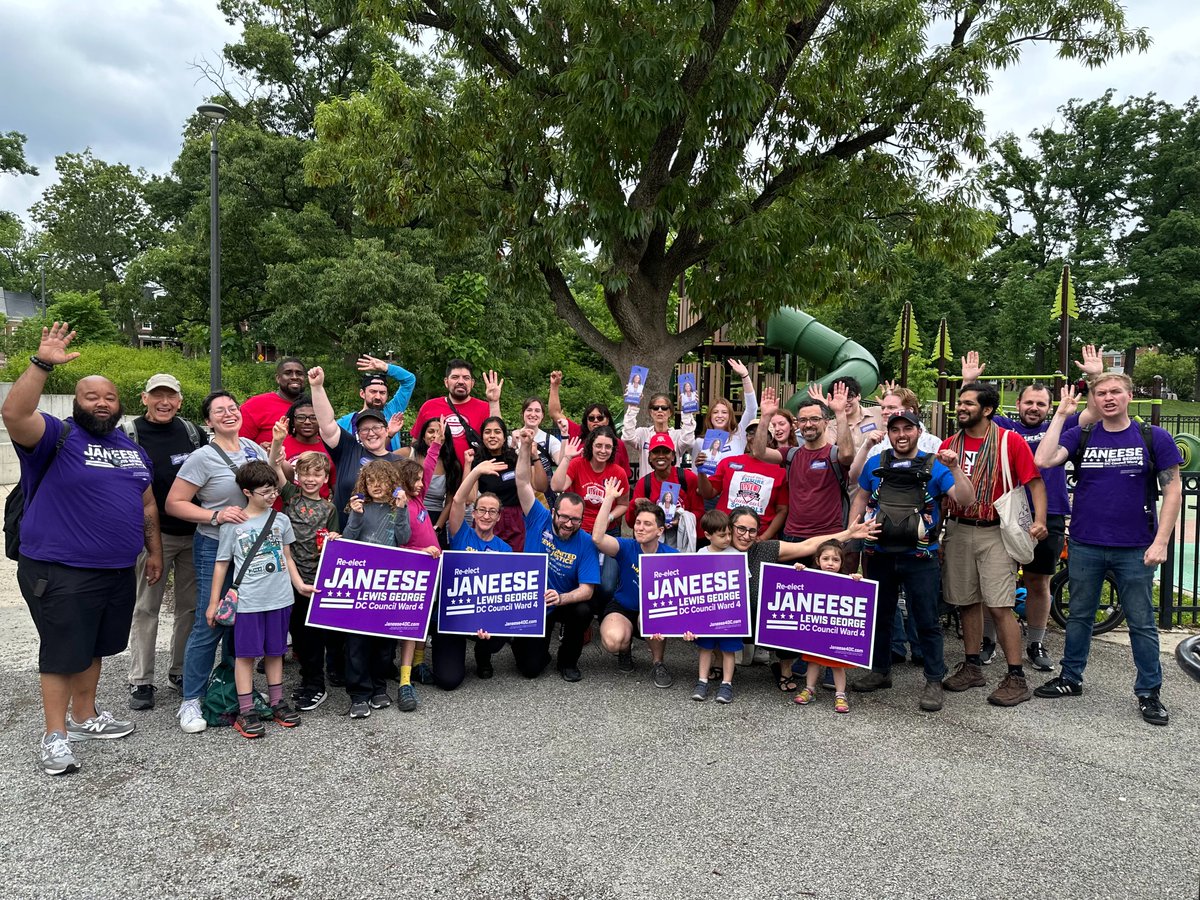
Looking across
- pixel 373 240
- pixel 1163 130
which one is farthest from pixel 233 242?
pixel 1163 130

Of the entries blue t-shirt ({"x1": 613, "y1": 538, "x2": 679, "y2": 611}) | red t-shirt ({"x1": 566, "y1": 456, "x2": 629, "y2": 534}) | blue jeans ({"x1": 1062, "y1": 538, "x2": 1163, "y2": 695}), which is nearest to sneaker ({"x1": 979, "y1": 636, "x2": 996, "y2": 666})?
blue jeans ({"x1": 1062, "y1": 538, "x2": 1163, "y2": 695})

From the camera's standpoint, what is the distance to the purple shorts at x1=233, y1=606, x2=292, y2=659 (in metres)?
4.81

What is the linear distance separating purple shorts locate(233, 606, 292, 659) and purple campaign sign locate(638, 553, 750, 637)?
2446mm

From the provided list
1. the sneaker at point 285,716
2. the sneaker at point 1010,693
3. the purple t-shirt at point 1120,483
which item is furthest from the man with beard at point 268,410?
the purple t-shirt at point 1120,483

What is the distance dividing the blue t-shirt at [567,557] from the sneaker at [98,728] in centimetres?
281

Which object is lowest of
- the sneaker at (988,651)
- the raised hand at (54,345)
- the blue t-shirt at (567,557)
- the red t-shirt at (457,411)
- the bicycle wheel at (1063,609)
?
the sneaker at (988,651)

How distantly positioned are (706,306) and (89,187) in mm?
52862

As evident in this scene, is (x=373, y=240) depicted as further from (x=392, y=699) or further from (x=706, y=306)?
(x=392, y=699)

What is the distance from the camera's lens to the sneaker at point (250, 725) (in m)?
4.66

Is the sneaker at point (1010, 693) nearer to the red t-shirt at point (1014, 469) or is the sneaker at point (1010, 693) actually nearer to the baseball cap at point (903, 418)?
the red t-shirt at point (1014, 469)

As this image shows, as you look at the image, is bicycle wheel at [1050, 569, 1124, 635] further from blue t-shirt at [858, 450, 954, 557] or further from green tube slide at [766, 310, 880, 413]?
green tube slide at [766, 310, 880, 413]

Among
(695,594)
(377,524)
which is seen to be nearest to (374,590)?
(377,524)

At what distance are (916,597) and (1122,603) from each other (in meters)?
1.41

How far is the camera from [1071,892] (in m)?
3.27
